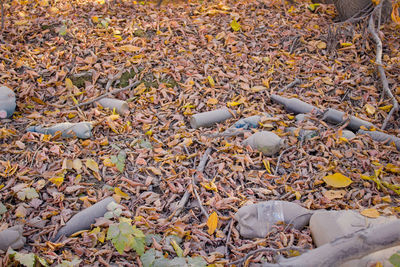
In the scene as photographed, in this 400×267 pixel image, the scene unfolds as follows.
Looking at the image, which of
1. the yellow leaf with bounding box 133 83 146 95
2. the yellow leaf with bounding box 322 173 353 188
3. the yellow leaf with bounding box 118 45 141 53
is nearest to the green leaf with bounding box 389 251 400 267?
the yellow leaf with bounding box 322 173 353 188

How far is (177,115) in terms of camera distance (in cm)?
383

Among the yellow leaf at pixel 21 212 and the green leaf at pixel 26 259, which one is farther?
the yellow leaf at pixel 21 212

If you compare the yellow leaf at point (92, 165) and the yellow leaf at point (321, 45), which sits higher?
the yellow leaf at point (321, 45)

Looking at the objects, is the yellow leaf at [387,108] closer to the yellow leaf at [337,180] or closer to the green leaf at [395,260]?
the yellow leaf at [337,180]

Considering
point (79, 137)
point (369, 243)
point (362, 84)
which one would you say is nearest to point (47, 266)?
point (79, 137)

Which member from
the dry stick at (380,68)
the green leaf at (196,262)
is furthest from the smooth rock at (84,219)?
the dry stick at (380,68)

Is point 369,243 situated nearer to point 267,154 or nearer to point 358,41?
point 267,154

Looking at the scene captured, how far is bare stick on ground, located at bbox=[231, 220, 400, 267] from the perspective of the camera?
158 centimetres

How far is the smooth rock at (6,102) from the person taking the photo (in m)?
3.57

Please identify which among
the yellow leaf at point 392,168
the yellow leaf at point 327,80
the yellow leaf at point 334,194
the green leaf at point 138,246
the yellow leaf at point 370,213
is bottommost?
the green leaf at point 138,246

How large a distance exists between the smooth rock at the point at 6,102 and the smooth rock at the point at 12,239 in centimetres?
158

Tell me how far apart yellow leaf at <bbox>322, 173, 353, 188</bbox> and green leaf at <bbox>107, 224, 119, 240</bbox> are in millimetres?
1804

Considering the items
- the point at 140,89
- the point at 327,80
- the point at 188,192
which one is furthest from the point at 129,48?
the point at 327,80

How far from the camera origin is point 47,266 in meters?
2.27
